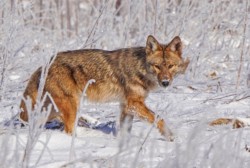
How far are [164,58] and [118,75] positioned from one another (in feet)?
1.78

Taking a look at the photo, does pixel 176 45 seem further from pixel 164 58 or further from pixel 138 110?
pixel 138 110

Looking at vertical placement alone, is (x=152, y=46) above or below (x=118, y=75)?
above

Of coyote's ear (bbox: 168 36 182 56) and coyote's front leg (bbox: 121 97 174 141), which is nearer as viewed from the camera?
coyote's front leg (bbox: 121 97 174 141)

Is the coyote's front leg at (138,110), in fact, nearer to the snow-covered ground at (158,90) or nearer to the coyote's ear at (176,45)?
the snow-covered ground at (158,90)

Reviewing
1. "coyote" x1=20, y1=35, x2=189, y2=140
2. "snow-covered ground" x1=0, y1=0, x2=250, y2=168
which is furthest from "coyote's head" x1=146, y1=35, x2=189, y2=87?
"snow-covered ground" x1=0, y1=0, x2=250, y2=168

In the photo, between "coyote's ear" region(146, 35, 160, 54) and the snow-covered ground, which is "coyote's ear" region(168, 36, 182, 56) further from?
the snow-covered ground

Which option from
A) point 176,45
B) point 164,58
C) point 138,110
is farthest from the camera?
point 176,45

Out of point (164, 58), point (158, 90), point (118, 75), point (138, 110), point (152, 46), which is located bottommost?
point (138, 110)

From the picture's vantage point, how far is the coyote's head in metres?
6.24

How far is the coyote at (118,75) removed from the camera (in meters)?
5.97

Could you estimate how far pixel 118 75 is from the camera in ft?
21.0

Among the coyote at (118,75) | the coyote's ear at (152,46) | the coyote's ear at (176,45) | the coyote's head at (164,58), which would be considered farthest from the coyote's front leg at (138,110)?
the coyote's ear at (176,45)

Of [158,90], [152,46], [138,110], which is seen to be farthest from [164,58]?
[138,110]

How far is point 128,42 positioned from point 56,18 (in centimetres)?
213
